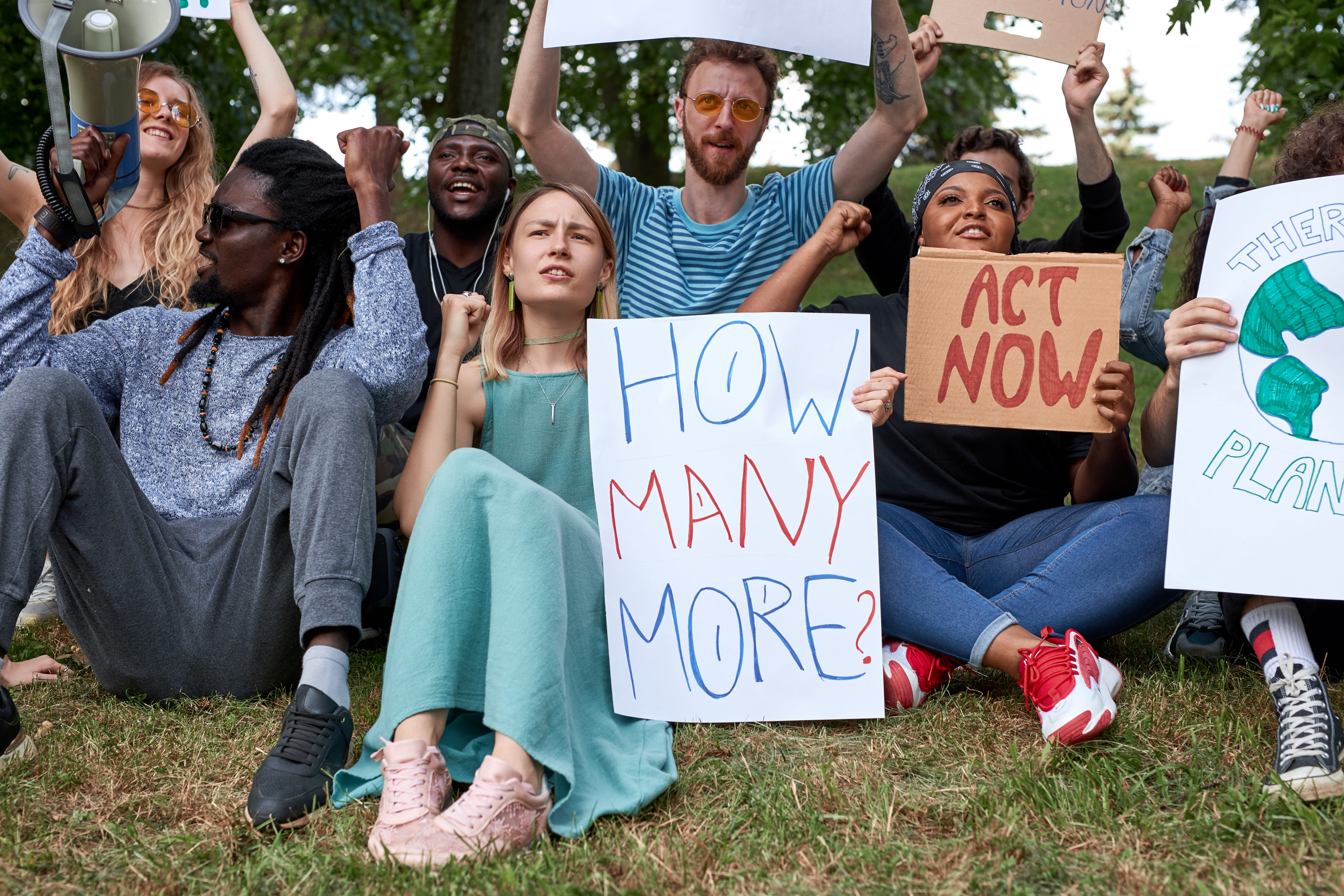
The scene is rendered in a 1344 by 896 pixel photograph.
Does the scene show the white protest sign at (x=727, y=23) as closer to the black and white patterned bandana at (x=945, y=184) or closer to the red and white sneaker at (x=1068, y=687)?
the black and white patterned bandana at (x=945, y=184)

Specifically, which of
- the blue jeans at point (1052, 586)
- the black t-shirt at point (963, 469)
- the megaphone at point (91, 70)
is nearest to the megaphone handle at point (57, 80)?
the megaphone at point (91, 70)

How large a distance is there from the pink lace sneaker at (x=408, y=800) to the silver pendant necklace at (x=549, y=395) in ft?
3.07

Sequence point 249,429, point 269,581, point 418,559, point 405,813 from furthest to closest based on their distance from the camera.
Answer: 1. point 249,429
2. point 269,581
3. point 418,559
4. point 405,813

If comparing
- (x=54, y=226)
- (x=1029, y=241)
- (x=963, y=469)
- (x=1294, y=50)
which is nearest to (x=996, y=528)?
(x=963, y=469)

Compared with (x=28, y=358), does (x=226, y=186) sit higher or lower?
higher

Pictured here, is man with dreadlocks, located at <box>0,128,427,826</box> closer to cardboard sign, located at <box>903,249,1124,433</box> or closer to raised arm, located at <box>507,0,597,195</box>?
raised arm, located at <box>507,0,597,195</box>

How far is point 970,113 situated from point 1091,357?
1323 cm

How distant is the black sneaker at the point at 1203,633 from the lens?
3.00 m

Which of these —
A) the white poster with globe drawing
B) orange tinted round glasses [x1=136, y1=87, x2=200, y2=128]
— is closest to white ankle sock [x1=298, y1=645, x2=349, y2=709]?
the white poster with globe drawing

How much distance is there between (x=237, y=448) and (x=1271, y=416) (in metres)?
2.35

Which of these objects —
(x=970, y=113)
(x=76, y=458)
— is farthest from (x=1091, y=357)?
(x=970, y=113)

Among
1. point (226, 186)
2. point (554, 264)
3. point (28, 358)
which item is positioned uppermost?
point (226, 186)

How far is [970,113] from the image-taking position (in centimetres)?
1493

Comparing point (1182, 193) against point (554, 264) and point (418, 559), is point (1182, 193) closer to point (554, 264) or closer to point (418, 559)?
point (554, 264)
